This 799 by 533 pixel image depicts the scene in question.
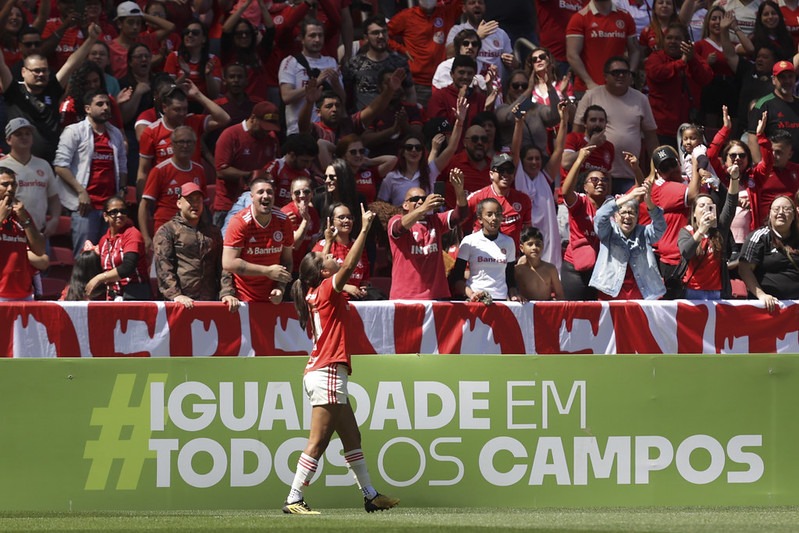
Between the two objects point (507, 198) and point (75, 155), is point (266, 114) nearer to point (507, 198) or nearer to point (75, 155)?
point (75, 155)

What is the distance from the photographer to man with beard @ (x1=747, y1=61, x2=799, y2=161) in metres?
16.2

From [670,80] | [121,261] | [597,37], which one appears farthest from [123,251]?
[670,80]

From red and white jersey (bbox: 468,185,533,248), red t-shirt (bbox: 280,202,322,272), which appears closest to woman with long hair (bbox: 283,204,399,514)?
red t-shirt (bbox: 280,202,322,272)

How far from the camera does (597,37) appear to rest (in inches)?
671

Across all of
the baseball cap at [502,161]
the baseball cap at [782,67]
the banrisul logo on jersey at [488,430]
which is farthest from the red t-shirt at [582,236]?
the baseball cap at [782,67]

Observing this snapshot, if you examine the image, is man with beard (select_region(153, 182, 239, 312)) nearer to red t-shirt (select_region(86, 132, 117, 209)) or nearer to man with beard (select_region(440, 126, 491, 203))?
red t-shirt (select_region(86, 132, 117, 209))

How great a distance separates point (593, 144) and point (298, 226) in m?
3.85

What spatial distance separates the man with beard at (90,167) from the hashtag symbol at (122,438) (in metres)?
3.39

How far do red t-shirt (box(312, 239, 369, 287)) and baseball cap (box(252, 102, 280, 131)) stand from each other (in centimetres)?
248

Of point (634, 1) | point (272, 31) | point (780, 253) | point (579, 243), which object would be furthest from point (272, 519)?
point (634, 1)

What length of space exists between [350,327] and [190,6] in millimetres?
7103

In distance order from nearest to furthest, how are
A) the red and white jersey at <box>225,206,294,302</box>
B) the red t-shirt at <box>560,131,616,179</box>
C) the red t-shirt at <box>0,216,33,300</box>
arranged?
the red and white jersey at <box>225,206,294,302</box>
the red t-shirt at <box>0,216,33,300</box>
the red t-shirt at <box>560,131,616,179</box>

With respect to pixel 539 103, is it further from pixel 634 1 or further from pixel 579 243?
pixel 634 1

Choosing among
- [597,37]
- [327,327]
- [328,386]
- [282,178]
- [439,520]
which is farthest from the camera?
[597,37]
